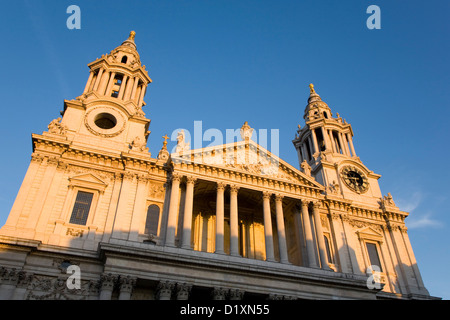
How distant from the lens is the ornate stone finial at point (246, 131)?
3105 centimetres

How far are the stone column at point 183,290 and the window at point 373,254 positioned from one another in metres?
16.6

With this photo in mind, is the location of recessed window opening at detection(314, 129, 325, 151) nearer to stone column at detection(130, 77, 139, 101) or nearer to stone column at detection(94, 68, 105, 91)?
stone column at detection(130, 77, 139, 101)

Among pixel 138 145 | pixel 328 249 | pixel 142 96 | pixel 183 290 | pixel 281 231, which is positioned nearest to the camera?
pixel 183 290

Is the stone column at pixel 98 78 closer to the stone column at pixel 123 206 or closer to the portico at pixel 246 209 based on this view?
the stone column at pixel 123 206

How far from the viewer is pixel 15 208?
22.6m

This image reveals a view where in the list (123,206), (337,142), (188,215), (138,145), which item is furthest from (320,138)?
(123,206)

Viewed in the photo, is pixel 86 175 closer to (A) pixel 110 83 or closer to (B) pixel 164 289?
(B) pixel 164 289

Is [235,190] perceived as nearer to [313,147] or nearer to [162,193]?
[162,193]

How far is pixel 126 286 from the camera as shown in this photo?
20422mm

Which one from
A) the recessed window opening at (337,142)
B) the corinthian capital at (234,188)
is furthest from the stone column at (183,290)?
the recessed window opening at (337,142)

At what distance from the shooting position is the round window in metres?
30.9

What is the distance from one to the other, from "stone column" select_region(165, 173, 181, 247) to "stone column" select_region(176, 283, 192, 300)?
2858mm

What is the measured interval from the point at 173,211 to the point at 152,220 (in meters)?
1.84
